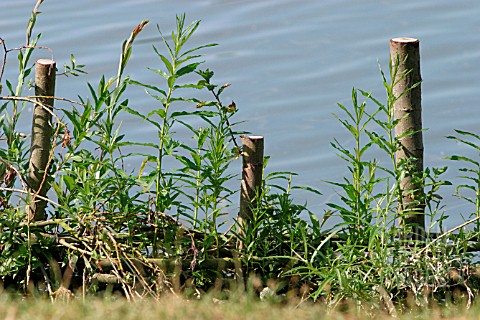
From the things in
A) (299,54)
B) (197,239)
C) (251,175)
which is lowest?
(197,239)

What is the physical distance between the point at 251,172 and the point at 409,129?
3.27ft

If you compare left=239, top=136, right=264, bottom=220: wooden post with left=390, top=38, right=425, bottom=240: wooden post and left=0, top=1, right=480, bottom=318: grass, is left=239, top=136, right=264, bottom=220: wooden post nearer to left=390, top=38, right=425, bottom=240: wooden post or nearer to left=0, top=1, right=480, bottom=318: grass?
left=0, top=1, right=480, bottom=318: grass

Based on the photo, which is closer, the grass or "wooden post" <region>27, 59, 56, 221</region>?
the grass

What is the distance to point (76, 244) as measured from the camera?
6164 mm

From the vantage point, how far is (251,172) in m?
6.31

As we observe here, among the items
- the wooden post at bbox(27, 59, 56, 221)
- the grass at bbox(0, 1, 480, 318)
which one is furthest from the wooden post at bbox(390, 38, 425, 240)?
the wooden post at bbox(27, 59, 56, 221)

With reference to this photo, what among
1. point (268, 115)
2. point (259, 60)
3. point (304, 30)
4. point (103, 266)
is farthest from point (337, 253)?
point (304, 30)

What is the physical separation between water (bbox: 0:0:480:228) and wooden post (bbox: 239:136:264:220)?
2534mm

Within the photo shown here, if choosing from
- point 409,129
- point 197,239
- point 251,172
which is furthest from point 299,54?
point 197,239

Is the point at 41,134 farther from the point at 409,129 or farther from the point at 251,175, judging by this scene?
the point at 409,129

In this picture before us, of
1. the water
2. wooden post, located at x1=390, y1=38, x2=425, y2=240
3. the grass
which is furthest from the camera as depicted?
the water

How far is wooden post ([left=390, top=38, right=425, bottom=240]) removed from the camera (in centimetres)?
628

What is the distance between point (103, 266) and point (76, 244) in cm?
22

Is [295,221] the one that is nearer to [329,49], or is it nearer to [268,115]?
[268,115]
